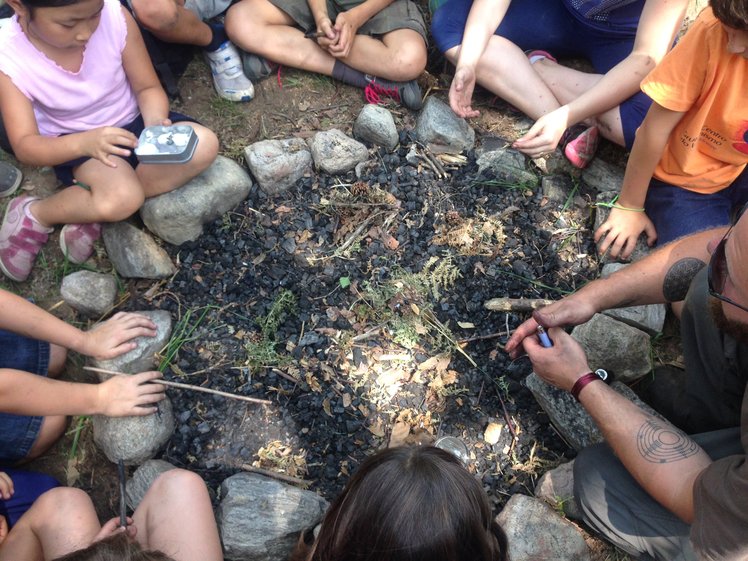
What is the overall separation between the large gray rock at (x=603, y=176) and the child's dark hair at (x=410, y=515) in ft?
6.84

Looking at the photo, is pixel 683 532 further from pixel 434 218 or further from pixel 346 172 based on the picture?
pixel 346 172

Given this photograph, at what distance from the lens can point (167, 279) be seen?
2867 mm

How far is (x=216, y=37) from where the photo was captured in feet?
10.8

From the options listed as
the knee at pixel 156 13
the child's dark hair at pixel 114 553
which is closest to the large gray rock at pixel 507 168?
the knee at pixel 156 13

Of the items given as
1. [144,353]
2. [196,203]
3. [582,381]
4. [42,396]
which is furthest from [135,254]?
[582,381]

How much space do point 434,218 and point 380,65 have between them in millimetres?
962

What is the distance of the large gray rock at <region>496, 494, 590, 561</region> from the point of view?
221cm

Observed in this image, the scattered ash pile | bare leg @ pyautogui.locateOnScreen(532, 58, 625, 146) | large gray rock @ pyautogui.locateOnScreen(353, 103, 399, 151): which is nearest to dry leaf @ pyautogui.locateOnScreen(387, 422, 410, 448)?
the scattered ash pile

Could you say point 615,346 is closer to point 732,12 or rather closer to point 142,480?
point 732,12

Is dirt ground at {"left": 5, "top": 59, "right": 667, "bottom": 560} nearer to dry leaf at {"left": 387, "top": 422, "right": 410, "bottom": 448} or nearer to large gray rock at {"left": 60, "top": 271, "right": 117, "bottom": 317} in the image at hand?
large gray rock at {"left": 60, "top": 271, "right": 117, "bottom": 317}

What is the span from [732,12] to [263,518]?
7.86 feet

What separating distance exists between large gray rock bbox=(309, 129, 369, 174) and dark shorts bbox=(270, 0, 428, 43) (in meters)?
0.72

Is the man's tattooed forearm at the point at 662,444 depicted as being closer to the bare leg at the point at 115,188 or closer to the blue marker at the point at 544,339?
the blue marker at the point at 544,339

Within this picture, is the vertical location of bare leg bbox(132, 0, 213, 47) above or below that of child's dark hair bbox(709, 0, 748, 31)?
below
